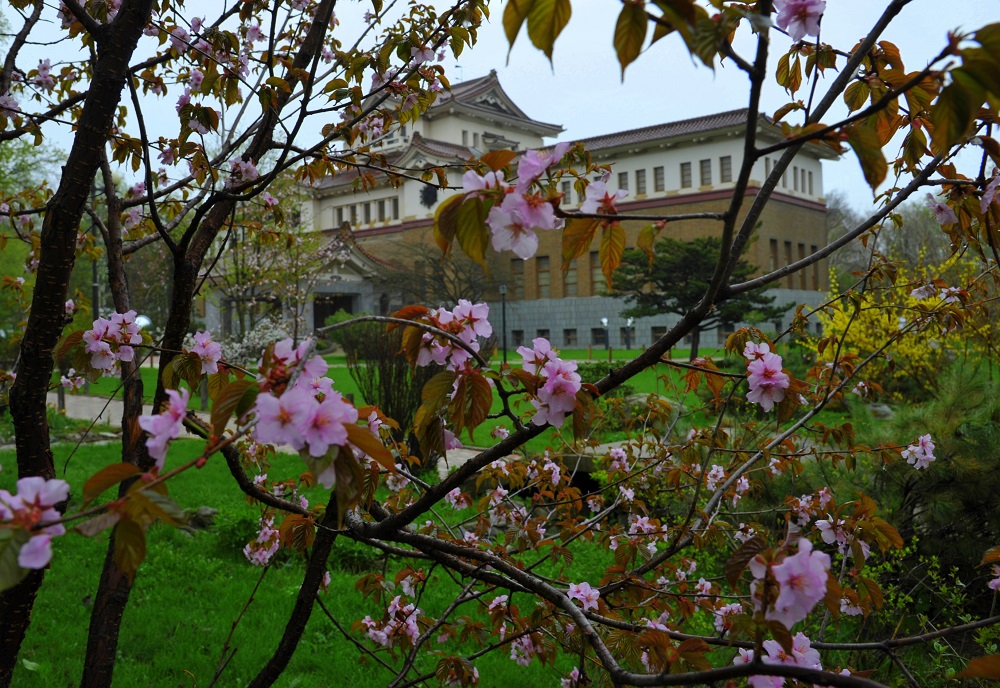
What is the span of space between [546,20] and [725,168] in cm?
2841

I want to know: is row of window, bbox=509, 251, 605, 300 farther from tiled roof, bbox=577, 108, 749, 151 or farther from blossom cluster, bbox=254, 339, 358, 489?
blossom cluster, bbox=254, 339, 358, 489

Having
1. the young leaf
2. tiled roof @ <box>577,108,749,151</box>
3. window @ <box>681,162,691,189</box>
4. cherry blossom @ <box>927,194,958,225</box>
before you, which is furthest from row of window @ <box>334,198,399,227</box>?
the young leaf

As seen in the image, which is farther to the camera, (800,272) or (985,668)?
(800,272)

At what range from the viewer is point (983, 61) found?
28.8 inches

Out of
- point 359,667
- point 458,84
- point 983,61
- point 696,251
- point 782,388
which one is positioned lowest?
point 359,667

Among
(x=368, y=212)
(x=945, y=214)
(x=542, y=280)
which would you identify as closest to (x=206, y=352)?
(x=945, y=214)

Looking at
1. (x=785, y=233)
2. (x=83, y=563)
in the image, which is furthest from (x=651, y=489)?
(x=785, y=233)

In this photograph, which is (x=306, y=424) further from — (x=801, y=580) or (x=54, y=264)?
(x=54, y=264)

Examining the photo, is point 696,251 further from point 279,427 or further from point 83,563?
point 279,427

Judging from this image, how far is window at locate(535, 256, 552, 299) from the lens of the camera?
32.4 metres

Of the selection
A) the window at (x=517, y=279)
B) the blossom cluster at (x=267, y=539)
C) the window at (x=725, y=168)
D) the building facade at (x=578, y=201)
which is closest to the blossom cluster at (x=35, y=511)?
the blossom cluster at (x=267, y=539)

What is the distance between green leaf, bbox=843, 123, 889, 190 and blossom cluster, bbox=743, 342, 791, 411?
0.53 m

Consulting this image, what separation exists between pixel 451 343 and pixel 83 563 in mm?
4644

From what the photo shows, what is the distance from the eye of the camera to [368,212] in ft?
114
